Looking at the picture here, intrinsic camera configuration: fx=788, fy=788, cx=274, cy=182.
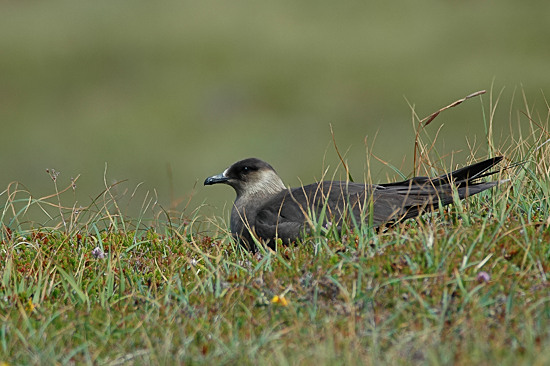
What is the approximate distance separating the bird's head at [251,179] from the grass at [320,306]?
5.72 feet

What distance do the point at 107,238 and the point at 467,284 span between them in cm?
310

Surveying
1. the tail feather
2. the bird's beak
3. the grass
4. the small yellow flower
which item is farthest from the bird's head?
the small yellow flower

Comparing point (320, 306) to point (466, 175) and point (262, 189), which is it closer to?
point (466, 175)

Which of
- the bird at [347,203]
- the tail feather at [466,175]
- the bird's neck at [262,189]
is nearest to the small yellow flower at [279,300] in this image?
the bird at [347,203]

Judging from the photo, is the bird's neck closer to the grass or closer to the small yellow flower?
the grass

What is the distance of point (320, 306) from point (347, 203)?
1.84 m

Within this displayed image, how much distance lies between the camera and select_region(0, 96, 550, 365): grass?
11.2 ft

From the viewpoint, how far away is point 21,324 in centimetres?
404

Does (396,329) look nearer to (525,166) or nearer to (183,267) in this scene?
(183,267)

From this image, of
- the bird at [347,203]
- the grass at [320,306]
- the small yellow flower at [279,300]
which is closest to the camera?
the grass at [320,306]

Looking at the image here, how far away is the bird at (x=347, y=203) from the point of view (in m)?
5.64

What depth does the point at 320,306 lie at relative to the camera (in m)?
3.98

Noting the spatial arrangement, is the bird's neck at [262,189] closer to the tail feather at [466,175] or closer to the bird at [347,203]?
the bird at [347,203]

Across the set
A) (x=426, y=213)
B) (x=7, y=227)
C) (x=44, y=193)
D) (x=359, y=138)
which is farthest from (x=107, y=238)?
(x=359, y=138)
